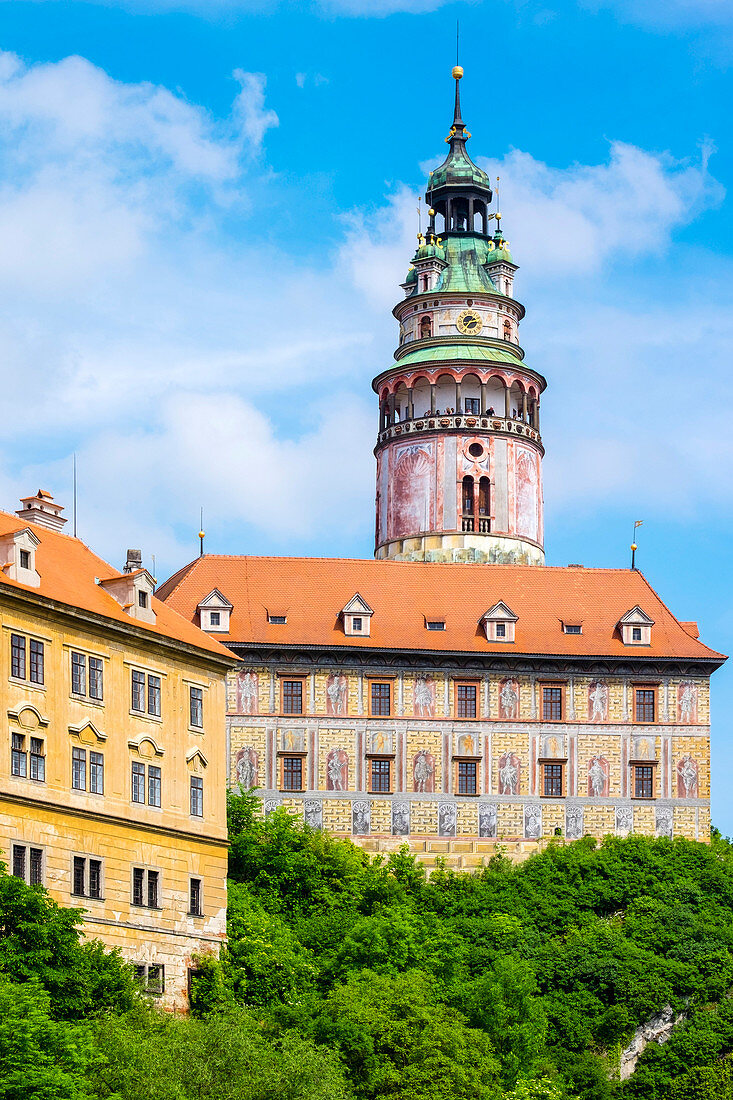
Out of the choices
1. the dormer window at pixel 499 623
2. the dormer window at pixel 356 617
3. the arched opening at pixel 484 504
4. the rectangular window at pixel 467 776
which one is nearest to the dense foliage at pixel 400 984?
the rectangular window at pixel 467 776

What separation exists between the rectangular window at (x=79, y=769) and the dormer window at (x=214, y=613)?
17.4 meters

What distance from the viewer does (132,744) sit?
5988 cm

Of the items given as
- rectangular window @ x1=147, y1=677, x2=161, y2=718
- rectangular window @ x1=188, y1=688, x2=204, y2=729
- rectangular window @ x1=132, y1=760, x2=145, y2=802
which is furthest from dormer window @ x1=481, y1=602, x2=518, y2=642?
rectangular window @ x1=132, y1=760, x2=145, y2=802

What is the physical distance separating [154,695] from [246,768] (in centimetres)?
1332

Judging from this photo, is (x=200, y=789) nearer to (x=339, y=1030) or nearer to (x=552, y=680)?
(x=339, y=1030)

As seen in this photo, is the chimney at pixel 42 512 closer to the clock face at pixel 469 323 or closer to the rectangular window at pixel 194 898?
the rectangular window at pixel 194 898

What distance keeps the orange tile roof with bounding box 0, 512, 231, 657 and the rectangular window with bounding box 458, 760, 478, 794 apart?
44.6 ft

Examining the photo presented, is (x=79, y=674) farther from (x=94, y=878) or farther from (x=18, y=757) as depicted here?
(x=94, y=878)

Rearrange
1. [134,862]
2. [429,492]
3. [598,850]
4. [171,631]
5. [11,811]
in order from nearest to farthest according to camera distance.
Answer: [11,811] < [134,862] < [171,631] < [598,850] < [429,492]

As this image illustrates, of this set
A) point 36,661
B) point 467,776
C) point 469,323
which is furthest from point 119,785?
point 469,323

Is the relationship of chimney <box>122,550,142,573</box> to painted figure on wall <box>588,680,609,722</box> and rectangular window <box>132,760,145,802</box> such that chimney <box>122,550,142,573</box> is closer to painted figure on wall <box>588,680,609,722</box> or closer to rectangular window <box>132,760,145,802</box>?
rectangular window <box>132,760,145,802</box>

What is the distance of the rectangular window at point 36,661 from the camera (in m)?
57.1

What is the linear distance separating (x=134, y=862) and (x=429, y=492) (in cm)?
3341

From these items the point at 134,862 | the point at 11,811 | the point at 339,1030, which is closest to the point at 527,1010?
the point at 339,1030
